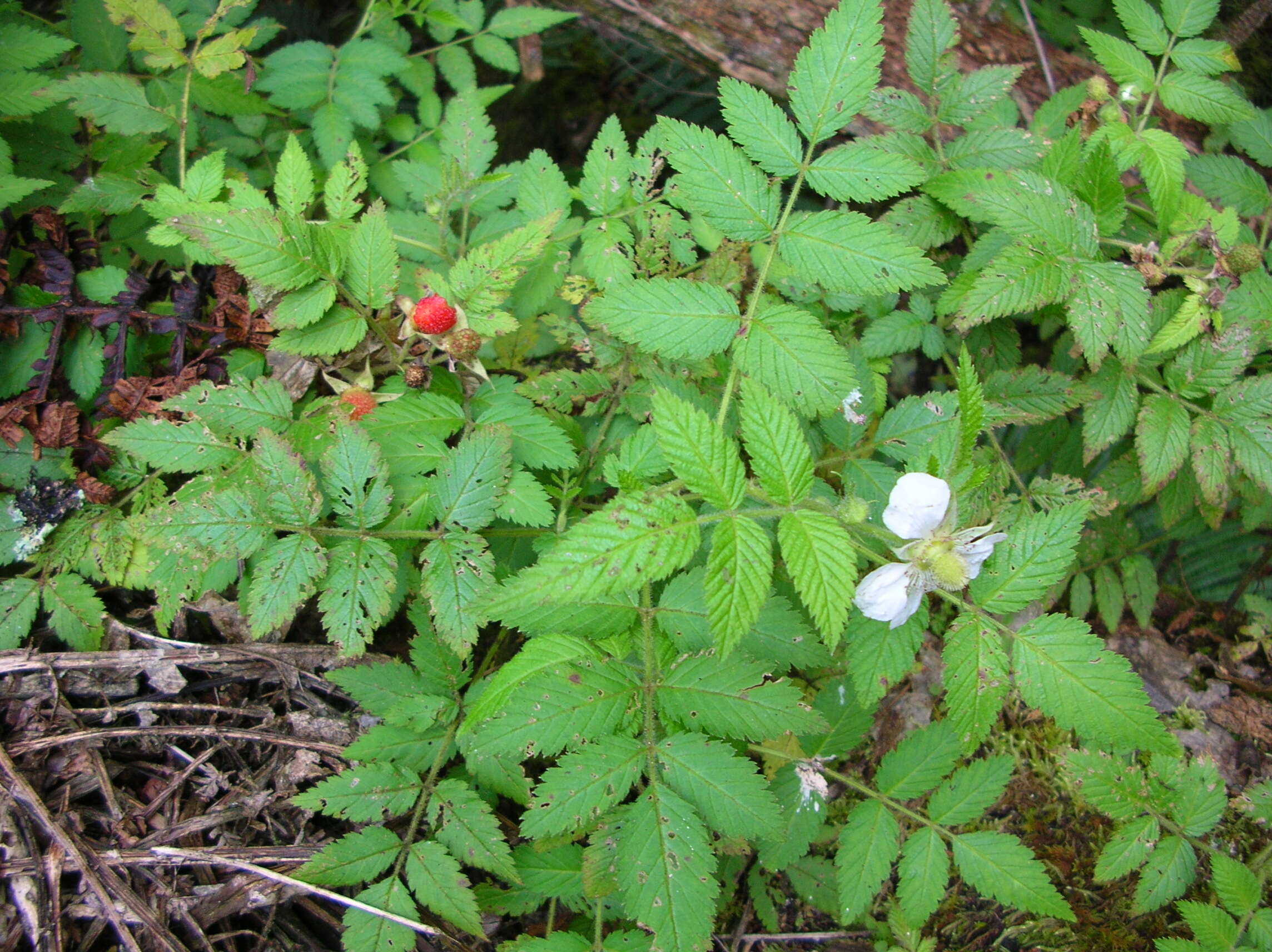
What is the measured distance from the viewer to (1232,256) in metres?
1.97

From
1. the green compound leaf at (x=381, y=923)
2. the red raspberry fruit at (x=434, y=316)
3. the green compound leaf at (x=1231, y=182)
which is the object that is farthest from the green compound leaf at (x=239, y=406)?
the green compound leaf at (x=1231, y=182)

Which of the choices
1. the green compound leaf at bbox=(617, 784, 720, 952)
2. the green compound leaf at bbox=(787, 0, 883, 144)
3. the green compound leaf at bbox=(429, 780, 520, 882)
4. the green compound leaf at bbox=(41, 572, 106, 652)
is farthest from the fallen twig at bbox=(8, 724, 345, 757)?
the green compound leaf at bbox=(787, 0, 883, 144)

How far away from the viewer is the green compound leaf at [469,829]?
1688mm

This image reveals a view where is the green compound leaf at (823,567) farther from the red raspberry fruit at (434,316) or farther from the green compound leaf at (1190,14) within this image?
the green compound leaf at (1190,14)

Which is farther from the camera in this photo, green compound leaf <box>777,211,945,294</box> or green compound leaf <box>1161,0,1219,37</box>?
green compound leaf <box>1161,0,1219,37</box>

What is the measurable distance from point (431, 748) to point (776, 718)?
Answer: 0.89 m

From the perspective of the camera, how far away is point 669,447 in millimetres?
1359

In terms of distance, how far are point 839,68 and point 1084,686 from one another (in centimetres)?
135

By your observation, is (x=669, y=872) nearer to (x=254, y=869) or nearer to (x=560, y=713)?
(x=560, y=713)

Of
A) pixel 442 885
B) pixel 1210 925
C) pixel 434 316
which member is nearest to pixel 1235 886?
pixel 1210 925

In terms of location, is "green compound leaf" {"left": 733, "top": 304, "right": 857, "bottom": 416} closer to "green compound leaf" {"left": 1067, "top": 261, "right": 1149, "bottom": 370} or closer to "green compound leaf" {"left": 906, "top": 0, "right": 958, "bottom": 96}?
"green compound leaf" {"left": 1067, "top": 261, "right": 1149, "bottom": 370}

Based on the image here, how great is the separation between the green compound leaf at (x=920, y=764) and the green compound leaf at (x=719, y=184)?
1287 mm

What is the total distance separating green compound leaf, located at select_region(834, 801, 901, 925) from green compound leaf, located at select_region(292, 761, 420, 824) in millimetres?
1027

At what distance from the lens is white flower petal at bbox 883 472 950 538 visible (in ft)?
4.45
